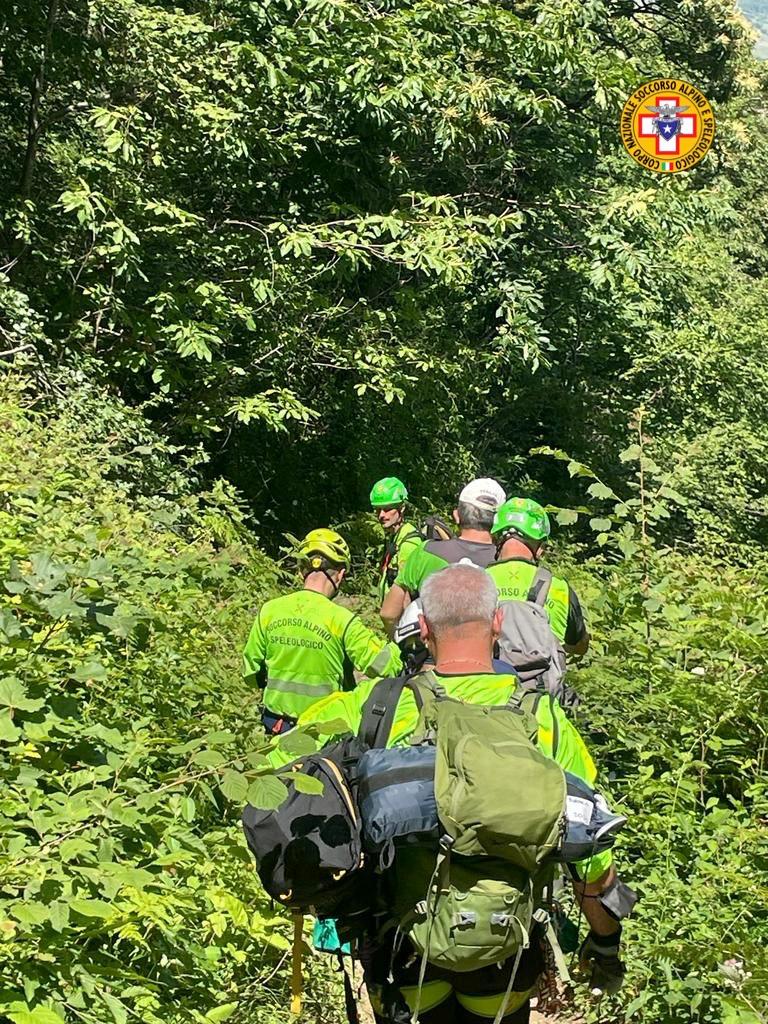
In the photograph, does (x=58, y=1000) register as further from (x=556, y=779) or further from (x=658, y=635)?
(x=658, y=635)

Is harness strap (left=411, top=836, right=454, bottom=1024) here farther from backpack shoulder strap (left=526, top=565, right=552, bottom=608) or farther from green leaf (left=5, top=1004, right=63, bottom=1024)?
Answer: backpack shoulder strap (left=526, top=565, right=552, bottom=608)

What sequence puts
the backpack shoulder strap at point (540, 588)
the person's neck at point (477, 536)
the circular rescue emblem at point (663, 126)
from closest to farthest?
the backpack shoulder strap at point (540, 588) < the person's neck at point (477, 536) < the circular rescue emblem at point (663, 126)

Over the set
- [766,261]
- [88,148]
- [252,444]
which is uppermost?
[88,148]

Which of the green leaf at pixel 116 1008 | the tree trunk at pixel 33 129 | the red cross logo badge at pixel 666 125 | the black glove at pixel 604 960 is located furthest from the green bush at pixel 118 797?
the red cross logo badge at pixel 666 125

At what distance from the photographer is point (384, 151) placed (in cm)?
1259

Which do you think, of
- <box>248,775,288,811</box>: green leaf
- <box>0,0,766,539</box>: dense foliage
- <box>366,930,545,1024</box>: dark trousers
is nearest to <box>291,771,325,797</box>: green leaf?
<box>248,775,288,811</box>: green leaf

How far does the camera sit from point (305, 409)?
11.5 m

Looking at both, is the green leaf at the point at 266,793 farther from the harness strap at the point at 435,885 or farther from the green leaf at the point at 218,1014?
the green leaf at the point at 218,1014

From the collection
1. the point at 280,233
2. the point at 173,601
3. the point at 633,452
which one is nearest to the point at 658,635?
the point at 633,452

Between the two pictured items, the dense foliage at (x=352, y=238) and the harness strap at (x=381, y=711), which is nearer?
the harness strap at (x=381, y=711)

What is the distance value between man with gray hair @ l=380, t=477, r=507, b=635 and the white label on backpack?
9.67 ft

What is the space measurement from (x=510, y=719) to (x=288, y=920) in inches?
73.6

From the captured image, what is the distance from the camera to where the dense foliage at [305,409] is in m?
3.91

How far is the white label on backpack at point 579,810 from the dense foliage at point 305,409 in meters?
0.69
